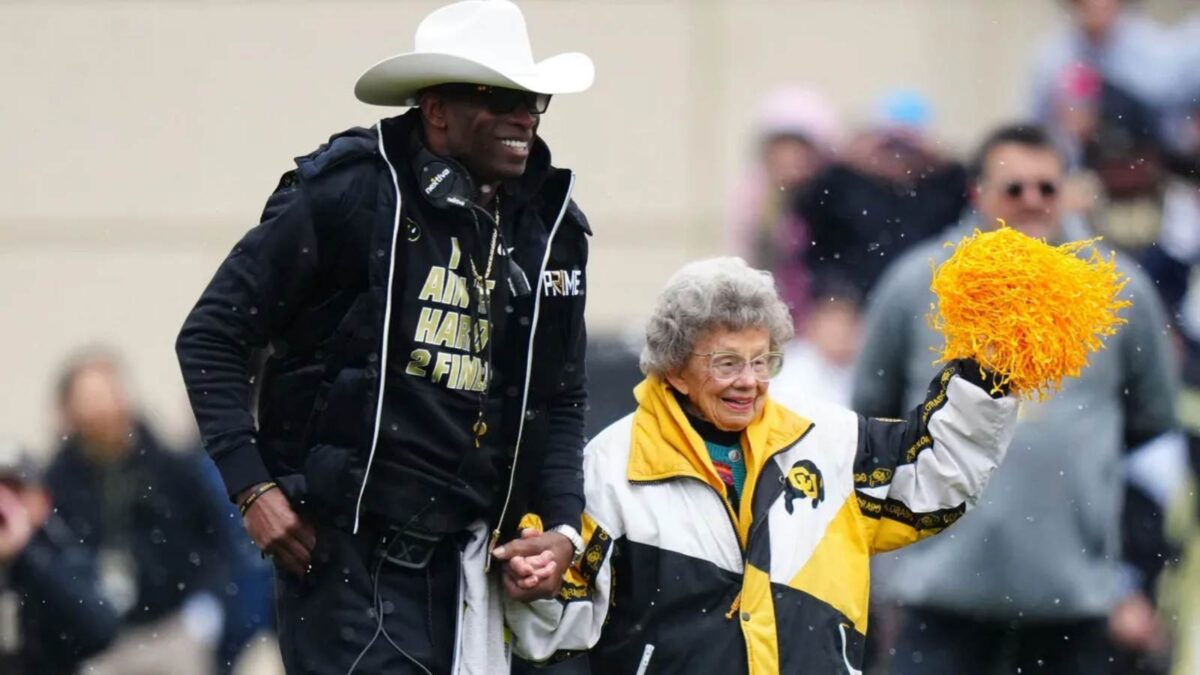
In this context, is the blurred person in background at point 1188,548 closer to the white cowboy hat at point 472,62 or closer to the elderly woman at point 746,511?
the elderly woman at point 746,511

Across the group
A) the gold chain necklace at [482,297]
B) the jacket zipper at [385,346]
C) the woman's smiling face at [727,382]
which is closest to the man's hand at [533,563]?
the gold chain necklace at [482,297]

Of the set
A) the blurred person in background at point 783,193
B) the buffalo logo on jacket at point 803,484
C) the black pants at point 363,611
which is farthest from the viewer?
the blurred person in background at point 783,193

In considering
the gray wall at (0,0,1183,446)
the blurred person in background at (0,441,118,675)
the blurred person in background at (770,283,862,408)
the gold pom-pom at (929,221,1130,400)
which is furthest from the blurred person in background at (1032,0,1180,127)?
the gold pom-pom at (929,221,1130,400)

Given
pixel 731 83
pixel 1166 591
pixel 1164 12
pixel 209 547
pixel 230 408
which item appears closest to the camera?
pixel 230 408

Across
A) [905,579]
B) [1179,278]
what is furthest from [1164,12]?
[905,579]

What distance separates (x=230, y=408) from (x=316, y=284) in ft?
1.10

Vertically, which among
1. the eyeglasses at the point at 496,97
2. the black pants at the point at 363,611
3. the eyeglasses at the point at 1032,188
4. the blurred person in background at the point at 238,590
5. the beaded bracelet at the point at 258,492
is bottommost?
the blurred person in background at the point at 238,590

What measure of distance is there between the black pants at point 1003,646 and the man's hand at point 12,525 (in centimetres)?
283

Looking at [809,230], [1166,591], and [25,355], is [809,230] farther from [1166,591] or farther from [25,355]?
[25,355]

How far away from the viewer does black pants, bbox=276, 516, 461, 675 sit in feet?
20.7

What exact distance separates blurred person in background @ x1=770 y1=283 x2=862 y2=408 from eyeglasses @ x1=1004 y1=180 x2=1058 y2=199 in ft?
4.86

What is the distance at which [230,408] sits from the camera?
20.4ft

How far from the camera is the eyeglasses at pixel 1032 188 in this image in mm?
9062

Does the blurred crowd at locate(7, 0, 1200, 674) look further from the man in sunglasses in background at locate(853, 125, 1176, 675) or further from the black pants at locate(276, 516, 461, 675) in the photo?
the black pants at locate(276, 516, 461, 675)
